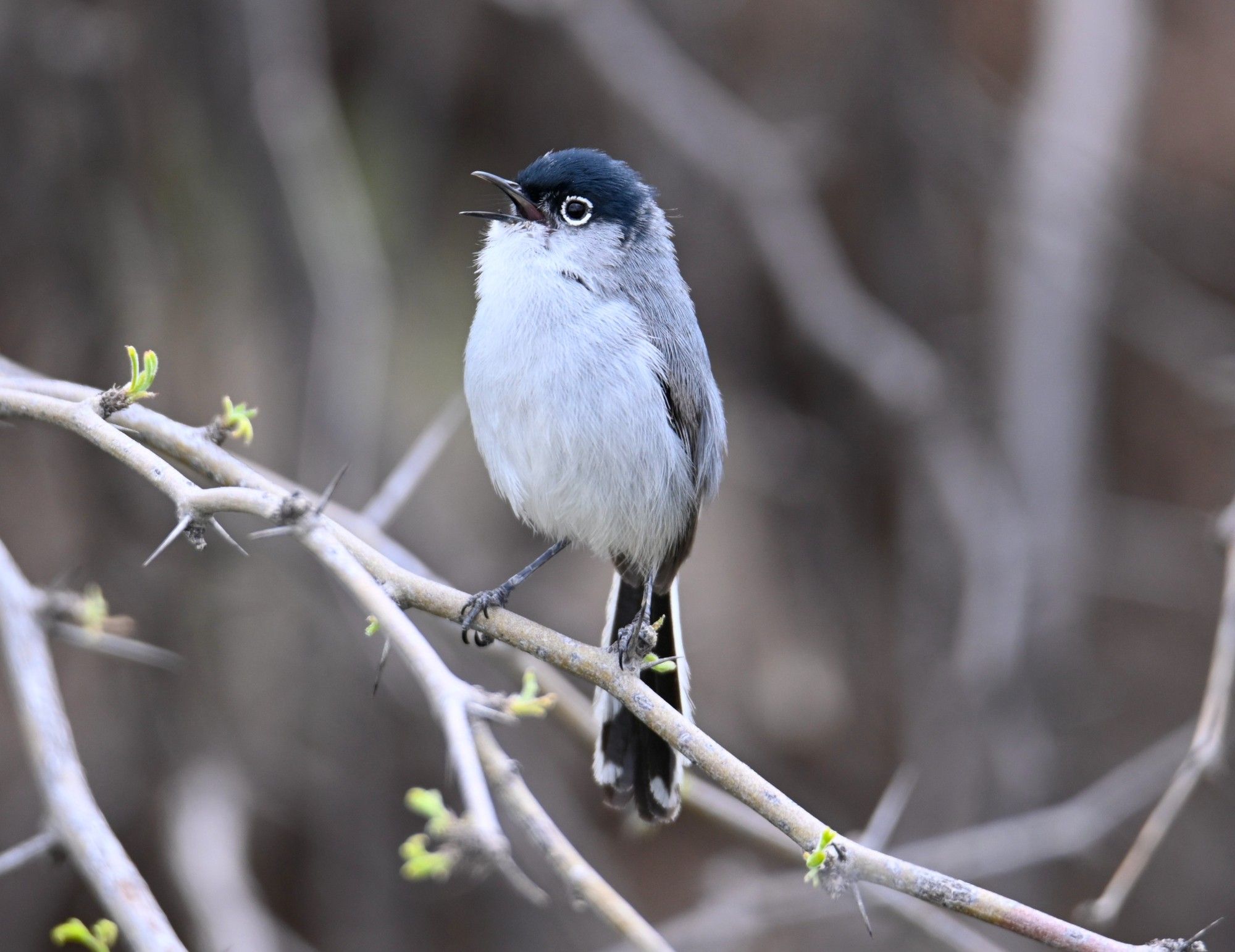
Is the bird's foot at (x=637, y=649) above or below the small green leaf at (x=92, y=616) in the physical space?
above

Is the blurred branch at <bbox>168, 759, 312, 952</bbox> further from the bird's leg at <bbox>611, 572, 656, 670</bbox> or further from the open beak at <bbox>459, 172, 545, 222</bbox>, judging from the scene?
the open beak at <bbox>459, 172, 545, 222</bbox>

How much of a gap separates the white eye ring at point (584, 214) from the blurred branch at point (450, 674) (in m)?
1.44

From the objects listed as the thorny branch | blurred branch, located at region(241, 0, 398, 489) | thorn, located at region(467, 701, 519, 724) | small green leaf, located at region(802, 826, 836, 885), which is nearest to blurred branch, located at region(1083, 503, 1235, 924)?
small green leaf, located at region(802, 826, 836, 885)

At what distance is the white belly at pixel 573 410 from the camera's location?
299 centimetres

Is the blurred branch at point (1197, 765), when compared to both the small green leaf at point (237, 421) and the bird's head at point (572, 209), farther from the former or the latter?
the small green leaf at point (237, 421)

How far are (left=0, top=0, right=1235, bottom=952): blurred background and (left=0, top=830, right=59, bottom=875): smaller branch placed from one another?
2169 mm

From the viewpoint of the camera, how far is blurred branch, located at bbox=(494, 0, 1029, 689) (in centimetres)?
470

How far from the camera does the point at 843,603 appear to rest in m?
5.47

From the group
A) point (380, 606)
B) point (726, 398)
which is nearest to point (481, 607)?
point (380, 606)

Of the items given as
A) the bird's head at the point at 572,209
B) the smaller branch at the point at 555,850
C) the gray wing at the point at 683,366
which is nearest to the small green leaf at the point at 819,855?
the smaller branch at the point at 555,850

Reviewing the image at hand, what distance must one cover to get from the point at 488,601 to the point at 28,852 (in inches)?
48.3

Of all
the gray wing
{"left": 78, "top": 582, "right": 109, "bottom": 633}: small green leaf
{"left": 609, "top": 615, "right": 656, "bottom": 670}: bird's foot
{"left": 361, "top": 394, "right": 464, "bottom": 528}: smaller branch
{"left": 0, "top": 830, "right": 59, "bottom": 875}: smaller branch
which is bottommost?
{"left": 0, "top": 830, "right": 59, "bottom": 875}: smaller branch

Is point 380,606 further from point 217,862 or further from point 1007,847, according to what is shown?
point 1007,847

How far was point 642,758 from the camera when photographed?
3.05 metres
